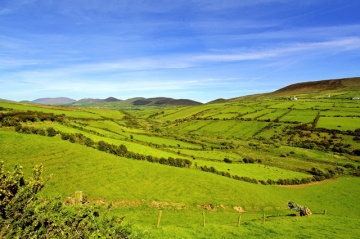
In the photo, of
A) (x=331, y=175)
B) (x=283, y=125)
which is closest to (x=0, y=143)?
(x=331, y=175)

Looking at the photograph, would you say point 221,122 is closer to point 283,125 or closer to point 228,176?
point 283,125

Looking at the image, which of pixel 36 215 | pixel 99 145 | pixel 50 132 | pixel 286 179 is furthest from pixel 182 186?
pixel 36 215

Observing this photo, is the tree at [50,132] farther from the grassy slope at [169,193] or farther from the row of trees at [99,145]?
the grassy slope at [169,193]

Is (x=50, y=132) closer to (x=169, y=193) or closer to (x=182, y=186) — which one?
(x=169, y=193)

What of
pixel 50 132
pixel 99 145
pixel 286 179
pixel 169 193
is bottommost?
pixel 286 179

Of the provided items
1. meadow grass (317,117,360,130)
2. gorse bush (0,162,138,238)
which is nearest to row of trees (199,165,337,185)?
gorse bush (0,162,138,238)

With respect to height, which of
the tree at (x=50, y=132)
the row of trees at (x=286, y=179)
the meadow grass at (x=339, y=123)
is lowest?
the row of trees at (x=286, y=179)

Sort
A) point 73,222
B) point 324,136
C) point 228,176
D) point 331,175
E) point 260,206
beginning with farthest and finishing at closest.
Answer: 1. point 324,136
2. point 331,175
3. point 228,176
4. point 260,206
5. point 73,222

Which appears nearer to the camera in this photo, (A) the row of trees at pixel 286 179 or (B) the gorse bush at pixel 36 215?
(B) the gorse bush at pixel 36 215

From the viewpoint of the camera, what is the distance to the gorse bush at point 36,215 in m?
8.63

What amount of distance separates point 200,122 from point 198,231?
5745 inches

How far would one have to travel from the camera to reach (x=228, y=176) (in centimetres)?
5409

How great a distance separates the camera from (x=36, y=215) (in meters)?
9.09

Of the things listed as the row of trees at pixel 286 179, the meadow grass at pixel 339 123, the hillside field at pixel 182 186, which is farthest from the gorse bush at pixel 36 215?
the meadow grass at pixel 339 123
